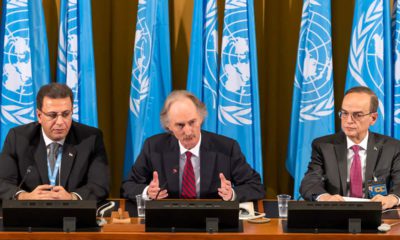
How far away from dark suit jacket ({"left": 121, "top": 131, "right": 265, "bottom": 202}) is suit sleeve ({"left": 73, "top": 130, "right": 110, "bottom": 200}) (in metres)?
0.12

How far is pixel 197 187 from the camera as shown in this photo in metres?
3.99

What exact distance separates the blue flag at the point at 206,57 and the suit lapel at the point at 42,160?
57.2 inches

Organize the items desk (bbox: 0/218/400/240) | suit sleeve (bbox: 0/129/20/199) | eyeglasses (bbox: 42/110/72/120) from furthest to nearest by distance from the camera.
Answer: eyeglasses (bbox: 42/110/72/120) < suit sleeve (bbox: 0/129/20/199) < desk (bbox: 0/218/400/240)

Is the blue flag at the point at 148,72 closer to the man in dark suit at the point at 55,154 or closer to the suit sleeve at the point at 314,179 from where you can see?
the man in dark suit at the point at 55,154

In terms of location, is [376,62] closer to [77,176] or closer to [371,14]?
[371,14]

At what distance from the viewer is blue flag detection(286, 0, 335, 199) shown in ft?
16.5

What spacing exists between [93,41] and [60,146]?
59.0 inches

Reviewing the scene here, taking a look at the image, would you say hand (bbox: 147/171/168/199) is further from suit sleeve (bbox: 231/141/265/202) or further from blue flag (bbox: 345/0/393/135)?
blue flag (bbox: 345/0/393/135)

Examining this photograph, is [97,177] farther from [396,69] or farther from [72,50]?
[396,69]

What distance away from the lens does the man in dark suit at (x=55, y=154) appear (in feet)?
12.7

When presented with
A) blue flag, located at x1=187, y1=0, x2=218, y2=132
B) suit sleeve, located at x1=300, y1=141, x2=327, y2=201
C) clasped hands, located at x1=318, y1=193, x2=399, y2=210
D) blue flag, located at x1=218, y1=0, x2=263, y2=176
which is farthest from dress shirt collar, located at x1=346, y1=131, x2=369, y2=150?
blue flag, located at x1=187, y1=0, x2=218, y2=132

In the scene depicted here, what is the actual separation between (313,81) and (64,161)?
6.75 feet

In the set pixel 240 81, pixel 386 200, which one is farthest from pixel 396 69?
pixel 386 200

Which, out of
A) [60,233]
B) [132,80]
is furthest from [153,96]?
[60,233]
